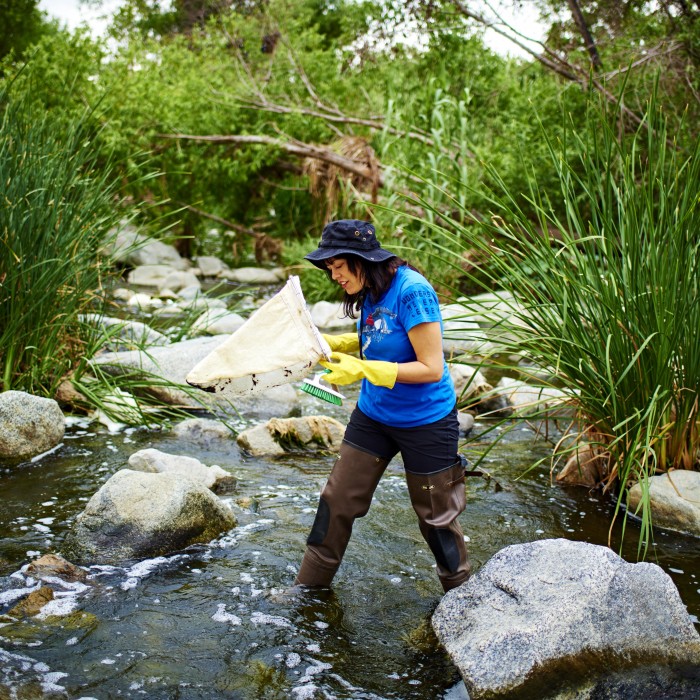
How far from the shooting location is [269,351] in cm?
297

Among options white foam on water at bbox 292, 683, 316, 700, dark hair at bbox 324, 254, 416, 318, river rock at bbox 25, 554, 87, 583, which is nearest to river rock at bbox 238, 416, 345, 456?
river rock at bbox 25, 554, 87, 583

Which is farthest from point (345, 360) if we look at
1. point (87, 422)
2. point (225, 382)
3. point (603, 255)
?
point (87, 422)

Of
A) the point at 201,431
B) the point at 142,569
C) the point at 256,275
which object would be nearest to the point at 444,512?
the point at 142,569

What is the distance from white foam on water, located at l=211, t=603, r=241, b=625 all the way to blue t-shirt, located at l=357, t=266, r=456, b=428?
940 mm

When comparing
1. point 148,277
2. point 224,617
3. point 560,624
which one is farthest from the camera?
point 148,277

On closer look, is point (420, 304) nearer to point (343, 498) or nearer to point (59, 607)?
point (343, 498)

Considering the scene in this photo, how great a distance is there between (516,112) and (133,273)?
6389mm

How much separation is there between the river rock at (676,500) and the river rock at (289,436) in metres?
2.01

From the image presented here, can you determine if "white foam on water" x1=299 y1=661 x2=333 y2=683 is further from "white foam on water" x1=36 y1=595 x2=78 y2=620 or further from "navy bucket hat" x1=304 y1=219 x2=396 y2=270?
"navy bucket hat" x1=304 y1=219 x2=396 y2=270

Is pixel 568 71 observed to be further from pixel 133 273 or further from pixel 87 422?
pixel 133 273

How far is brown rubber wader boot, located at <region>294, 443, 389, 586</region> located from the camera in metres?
3.26

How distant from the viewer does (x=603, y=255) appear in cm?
451

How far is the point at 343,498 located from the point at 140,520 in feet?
→ 3.42

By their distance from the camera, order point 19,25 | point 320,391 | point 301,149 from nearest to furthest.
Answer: point 320,391
point 301,149
point 19,25
